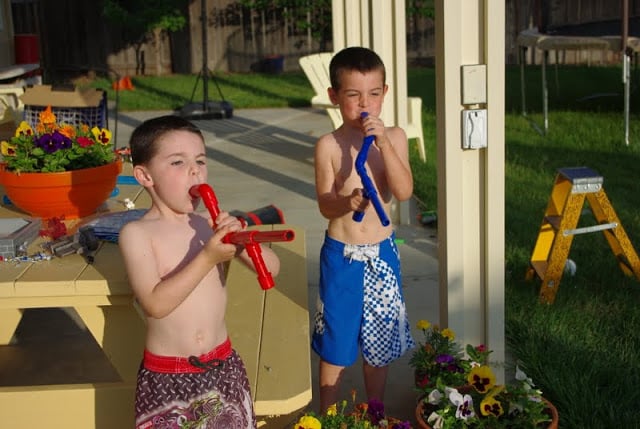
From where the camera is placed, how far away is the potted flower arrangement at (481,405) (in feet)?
7.98

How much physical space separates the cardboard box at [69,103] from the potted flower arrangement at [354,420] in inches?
123

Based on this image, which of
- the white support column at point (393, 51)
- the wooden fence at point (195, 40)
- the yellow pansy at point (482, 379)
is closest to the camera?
the yellow pansy at point (482, 379)

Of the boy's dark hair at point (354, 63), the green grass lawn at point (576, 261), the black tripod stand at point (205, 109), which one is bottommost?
the green grass lawn at point (576, 261)

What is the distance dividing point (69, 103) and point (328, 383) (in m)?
3.06

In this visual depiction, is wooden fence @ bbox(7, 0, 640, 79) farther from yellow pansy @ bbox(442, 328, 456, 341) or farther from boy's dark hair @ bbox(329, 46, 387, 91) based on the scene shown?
yellow pansy @ bbox(442, 328, 456, 341)

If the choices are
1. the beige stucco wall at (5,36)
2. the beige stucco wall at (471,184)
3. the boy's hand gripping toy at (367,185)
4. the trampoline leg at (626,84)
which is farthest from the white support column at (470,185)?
the beige stucco wall at (5,36)

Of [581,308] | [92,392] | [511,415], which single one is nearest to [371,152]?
[511,415]

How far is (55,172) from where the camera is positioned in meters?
3.01

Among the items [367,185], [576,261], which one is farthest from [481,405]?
[576,261]

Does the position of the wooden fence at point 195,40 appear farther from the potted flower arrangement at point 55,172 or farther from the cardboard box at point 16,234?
the cardboard box at point 16,234

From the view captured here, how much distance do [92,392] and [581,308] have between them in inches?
88.7

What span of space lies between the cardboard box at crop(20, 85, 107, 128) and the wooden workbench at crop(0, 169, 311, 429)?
8.58 feet

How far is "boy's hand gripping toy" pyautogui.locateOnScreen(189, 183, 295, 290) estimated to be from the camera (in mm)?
1782

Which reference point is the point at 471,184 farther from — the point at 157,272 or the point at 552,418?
the point at 157,272
